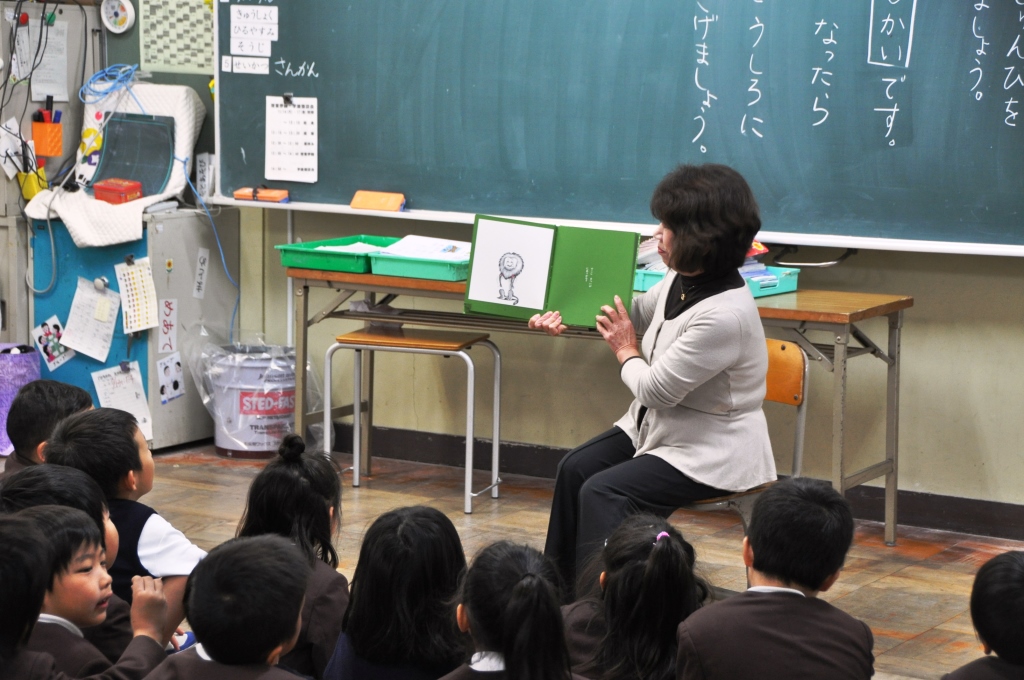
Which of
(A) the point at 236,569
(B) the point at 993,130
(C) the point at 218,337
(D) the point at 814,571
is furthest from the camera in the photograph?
(C) the point at 218,337

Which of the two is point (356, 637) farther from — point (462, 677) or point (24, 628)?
point (24, 628)

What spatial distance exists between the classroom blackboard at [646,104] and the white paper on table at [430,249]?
0.83 feet

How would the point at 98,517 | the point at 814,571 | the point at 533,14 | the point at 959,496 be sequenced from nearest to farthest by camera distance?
the point at 814,571 < the point at 98,517 < the point at 959,496 < the point at 533,14

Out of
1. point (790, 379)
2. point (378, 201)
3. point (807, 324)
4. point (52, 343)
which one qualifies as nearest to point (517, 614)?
point (790, 379)

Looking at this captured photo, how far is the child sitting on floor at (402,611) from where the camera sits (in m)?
1.83

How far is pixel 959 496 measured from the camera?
394 centimetres

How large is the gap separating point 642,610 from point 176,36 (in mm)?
3905

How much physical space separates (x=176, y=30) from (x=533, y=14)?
167 centimetres

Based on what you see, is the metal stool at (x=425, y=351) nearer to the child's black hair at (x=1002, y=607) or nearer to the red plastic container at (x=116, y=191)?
the red plastic container at (x=116, y=191)

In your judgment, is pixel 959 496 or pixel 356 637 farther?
pixel 959 496

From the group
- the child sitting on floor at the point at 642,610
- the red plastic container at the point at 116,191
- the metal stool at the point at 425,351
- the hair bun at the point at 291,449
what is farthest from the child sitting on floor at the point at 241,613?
the red plastic container at the point at 116,191

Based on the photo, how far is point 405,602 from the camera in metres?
1.83

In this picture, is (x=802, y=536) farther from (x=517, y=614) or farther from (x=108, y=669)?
(x=108, y=669)

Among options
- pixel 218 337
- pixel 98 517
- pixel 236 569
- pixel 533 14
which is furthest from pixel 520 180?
pixel 236 569
